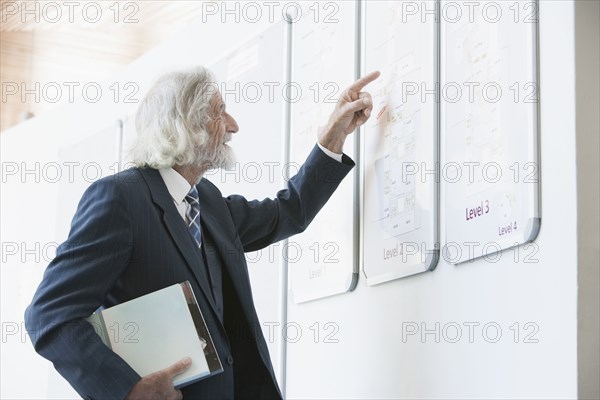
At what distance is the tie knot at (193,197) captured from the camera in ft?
9.03

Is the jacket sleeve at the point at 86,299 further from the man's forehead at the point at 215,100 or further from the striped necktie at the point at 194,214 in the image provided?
the man's forehead at the point at 215,100

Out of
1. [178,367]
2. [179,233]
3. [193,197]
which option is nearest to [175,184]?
[193,197]

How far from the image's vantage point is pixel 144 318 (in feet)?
8.09

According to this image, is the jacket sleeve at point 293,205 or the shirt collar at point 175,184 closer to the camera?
the shirt collar at point 175,184

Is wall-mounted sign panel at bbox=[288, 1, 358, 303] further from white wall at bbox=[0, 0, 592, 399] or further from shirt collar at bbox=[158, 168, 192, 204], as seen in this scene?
shirt collar at bbox=[158, 168, 192, 204]

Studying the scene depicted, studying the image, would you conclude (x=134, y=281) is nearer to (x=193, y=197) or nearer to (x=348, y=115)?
(x=193, y=197)

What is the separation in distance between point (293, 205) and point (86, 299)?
29.9 inches

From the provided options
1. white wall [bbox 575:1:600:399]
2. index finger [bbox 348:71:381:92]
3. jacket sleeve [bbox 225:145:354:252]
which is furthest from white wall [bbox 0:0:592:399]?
index finger [bbox 348:71:381:92]

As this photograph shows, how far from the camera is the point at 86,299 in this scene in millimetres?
2471

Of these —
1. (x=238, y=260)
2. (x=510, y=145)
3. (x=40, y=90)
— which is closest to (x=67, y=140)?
(x=40, y=90)

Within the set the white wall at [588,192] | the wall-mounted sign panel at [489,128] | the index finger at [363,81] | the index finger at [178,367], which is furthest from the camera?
the index finger at [363,81]

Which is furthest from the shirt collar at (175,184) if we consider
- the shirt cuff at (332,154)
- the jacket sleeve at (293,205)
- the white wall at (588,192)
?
the white wall at (588,192)

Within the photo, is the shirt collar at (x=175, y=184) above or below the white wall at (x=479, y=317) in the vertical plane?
above

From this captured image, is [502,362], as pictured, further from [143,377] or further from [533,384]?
[143,377]
